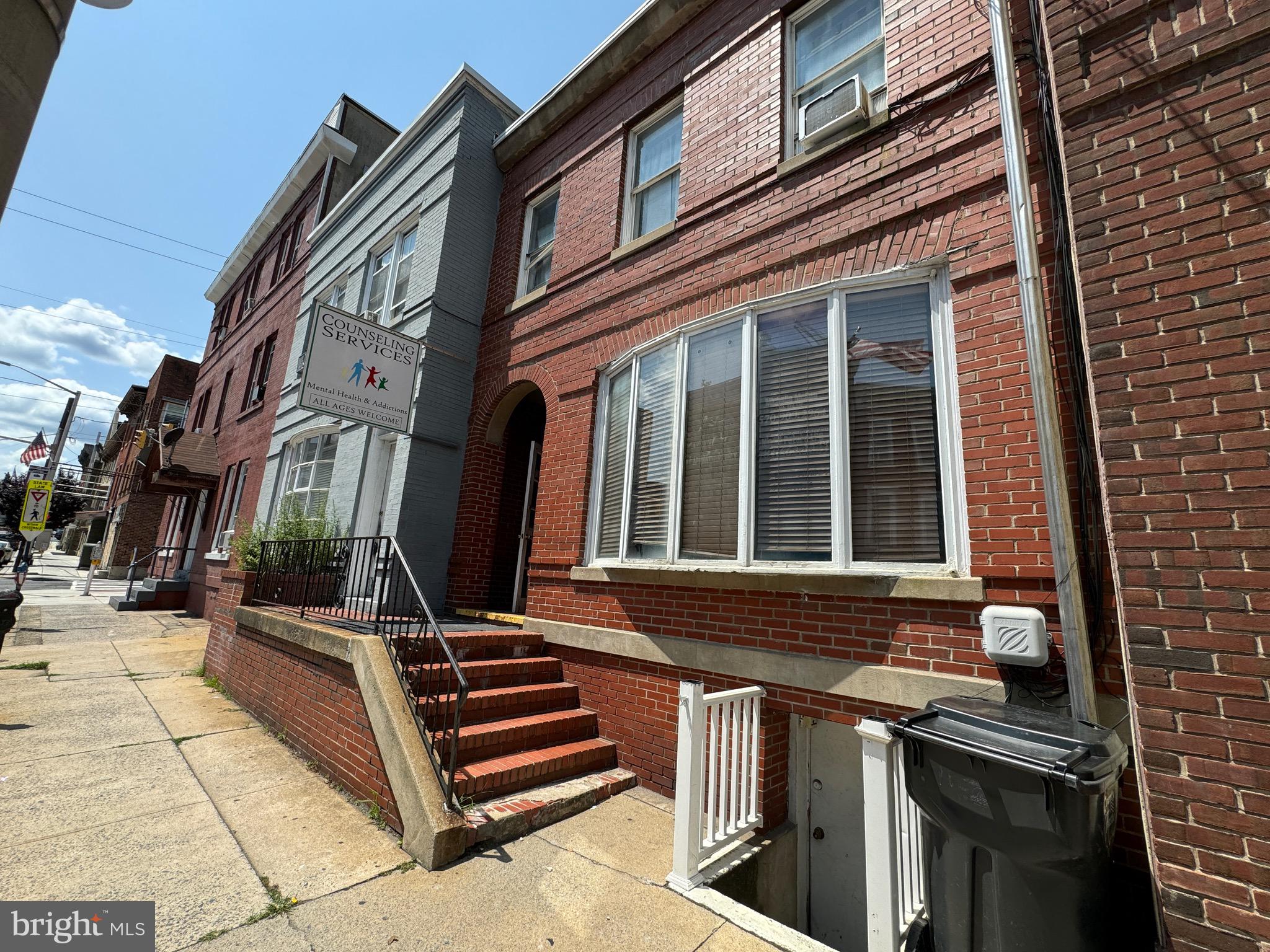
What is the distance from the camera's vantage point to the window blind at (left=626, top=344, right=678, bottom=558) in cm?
547

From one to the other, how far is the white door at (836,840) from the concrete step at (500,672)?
8.23 ft

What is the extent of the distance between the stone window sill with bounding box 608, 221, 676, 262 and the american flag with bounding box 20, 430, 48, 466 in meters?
36.9

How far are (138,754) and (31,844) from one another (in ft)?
5.73

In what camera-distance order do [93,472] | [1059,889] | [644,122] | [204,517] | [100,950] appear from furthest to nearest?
1. [93,472]
2. [204,517]
3. [644,122]
4. [100,950]
5. [1059,889]

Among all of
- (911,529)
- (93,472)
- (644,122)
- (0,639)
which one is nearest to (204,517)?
(0,639)

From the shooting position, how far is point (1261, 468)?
2330mm

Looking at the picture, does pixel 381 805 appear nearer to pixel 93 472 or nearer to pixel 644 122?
pixel 644 122

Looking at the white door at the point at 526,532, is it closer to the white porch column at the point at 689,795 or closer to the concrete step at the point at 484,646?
the concrete step at the point at 484,646

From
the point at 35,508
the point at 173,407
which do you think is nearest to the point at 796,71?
the point at 35,508

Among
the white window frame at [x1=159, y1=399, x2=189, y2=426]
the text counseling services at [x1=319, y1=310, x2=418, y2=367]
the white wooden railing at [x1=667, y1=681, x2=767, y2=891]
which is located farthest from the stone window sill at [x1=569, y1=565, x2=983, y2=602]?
the white window frame at [x1=159, y1=399, x2=189, y2=426]

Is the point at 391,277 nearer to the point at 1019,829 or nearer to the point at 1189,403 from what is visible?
the point at 1189,403

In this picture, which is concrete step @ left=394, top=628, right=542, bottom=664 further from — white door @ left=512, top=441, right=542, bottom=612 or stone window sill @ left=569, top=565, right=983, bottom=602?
white door @ left=512, top=441, right=542, bottom=612

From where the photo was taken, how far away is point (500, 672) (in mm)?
5188

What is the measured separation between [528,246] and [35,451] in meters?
35.5
